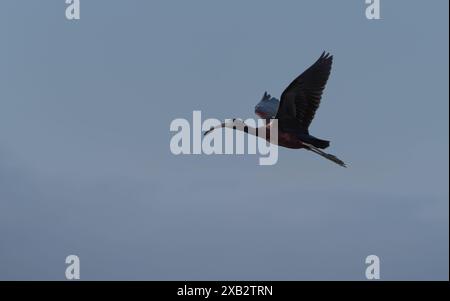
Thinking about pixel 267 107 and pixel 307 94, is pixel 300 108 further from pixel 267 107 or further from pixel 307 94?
pixel 267 107

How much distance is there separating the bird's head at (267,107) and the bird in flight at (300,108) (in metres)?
2.02

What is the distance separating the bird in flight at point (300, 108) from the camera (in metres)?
18.8

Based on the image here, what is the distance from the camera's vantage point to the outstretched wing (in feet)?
61.9

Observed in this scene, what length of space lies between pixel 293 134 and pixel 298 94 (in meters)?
0.99

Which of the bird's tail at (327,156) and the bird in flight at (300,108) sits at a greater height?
the bird in flight at (300,108)

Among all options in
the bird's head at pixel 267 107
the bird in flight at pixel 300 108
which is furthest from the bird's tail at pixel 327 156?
the bird's head at pixel 267 107

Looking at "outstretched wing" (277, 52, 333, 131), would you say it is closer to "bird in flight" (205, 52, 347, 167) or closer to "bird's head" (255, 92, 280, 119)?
"bird in flight" (205, 52, 347, 167)

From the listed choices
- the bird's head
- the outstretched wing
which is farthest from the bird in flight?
the bird's head

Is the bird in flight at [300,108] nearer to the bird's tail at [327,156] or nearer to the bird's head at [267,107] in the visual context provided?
the bird's tail at [327,156]

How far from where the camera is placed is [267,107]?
21.9 m
